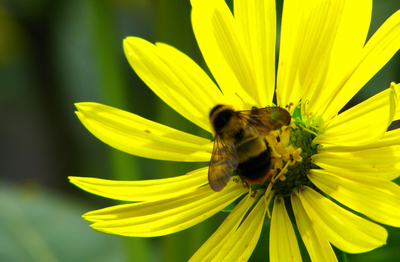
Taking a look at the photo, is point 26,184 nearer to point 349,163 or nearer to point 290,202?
point 290,202

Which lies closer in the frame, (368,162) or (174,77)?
(368,162)

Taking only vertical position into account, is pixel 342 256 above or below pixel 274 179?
below

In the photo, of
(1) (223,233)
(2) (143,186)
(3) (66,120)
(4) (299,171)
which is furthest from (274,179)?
(3) (66,120)

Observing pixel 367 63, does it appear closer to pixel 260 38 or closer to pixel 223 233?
pixel 260 38

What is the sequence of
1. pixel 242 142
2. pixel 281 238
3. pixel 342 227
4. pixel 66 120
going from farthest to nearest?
pixel 66 120 < pixel 242 142 < pixel 281 238 < pixel 342 227

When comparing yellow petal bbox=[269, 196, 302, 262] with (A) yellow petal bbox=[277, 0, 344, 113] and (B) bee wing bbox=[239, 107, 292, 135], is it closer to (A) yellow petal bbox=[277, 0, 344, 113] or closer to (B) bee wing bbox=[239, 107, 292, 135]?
(B) bee wing bbox=[239, 107, 292, 135]

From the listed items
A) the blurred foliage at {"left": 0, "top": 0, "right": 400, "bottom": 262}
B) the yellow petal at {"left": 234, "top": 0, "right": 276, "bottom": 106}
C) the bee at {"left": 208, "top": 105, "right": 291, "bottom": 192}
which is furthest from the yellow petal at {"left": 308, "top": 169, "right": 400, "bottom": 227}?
the blurred foliage at {"left": 0, "top": 0, "right": 400, "bottom": 262}

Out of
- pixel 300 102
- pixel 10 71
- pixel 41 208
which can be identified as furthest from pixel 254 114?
pixel 10 71

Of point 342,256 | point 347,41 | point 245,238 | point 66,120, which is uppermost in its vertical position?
point 66,120
